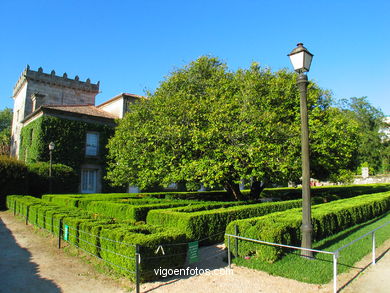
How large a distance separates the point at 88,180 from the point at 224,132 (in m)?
15.8

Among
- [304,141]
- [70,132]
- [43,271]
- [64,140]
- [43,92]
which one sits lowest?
[43,271]

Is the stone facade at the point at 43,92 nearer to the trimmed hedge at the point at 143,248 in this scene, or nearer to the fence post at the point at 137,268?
the trimmed hedge at the point at 143,248

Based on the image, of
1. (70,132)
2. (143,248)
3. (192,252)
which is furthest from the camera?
(70,132)

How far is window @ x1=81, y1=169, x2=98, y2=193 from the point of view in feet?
79.3

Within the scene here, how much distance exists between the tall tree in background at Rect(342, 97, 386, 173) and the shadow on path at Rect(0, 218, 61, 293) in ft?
183

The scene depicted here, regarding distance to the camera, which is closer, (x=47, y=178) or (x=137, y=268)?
(x=137, y=268)

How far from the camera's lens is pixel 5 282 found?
231 inches

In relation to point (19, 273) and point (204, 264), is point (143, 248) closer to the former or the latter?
point (204, 264)

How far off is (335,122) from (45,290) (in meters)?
13.8

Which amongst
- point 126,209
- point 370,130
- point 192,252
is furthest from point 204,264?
point 370,130

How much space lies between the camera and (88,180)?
24406 mm

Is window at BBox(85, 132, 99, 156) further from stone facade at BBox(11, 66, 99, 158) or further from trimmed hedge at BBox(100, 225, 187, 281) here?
trimmed hedge at BBox(100, 225, 187, 281)

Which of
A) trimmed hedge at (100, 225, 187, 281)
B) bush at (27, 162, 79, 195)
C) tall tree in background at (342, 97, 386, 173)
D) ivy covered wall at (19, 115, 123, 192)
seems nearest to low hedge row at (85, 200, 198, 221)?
trimmed hedge at (100, 225, 187, 281)

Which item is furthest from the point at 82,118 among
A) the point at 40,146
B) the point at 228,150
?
the point at 228,150
